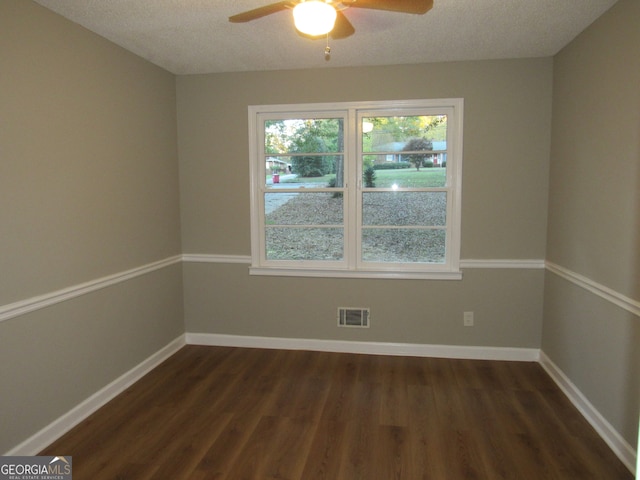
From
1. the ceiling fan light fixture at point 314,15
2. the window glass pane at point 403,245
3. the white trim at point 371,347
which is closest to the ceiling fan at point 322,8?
the ceiling fan light fixture at point 314,15

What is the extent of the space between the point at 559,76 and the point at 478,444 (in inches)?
107

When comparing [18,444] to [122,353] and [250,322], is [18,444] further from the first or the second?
[250,322]

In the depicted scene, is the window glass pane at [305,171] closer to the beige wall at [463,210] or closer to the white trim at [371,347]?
the beige wall at [463,210]

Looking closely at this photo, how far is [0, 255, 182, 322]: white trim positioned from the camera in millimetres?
2059

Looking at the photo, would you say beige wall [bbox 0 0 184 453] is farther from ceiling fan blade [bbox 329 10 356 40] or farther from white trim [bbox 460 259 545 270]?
white trim [bbox 460 259 545 270]

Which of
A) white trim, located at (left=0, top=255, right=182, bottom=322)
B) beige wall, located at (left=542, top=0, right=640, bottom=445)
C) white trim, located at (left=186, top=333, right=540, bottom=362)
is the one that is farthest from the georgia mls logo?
beige wall, located at (left=542, top=0, right=640, bottom=445)

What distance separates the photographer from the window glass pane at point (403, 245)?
3459 millimetres

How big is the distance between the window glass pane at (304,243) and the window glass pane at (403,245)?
0.87 ft

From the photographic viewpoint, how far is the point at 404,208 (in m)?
3.47

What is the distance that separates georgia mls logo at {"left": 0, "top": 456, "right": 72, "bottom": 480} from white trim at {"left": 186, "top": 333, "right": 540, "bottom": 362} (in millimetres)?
1693

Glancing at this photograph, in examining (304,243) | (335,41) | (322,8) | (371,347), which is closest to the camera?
(322,8)

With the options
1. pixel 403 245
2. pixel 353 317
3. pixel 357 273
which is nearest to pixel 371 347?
pixel 353 317

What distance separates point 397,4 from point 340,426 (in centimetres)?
232

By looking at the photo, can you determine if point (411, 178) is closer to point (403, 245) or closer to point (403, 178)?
point (403, 178)
